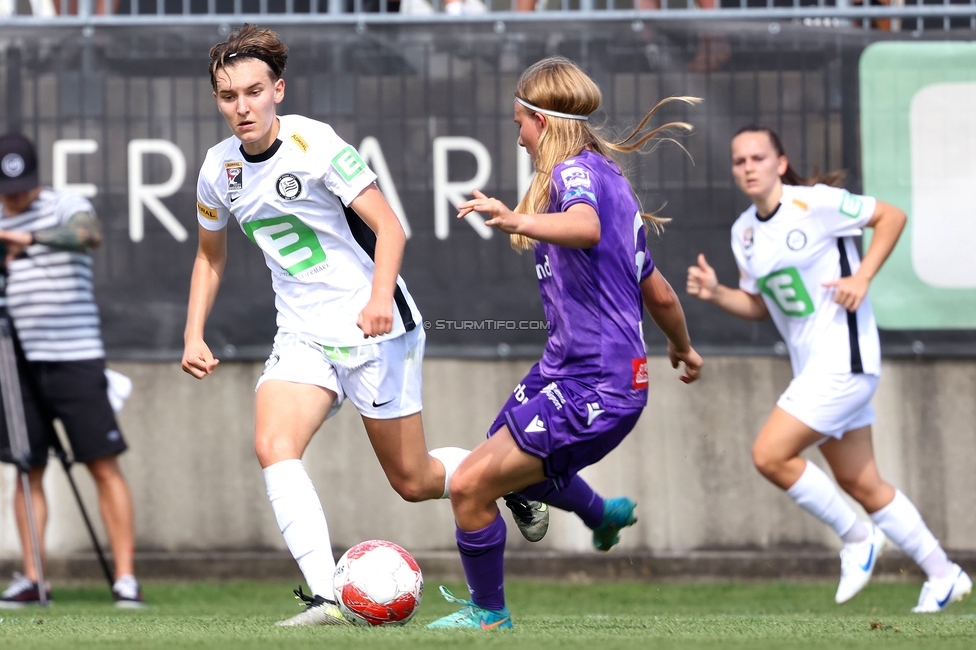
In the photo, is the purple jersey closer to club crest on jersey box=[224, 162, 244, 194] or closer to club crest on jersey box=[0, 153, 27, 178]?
club crest on jersey box=[224, 162, 244, 194]

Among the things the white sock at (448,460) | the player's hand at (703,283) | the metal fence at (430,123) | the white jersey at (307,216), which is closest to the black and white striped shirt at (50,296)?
the metal fence at (430,123)

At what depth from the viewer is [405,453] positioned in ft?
14.8

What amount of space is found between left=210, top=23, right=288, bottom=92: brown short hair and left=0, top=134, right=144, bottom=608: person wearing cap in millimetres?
2272

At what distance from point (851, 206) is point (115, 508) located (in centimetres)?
392

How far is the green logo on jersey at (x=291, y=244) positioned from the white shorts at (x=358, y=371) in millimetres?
256

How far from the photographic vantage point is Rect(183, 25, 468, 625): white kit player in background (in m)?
4.12

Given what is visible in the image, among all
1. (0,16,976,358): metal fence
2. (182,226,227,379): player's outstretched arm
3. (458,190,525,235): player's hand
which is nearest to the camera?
(458,190,525,235): player's hand

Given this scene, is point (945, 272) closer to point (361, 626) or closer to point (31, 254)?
point (361, 626)

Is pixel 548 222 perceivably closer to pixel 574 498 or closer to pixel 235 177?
pixel 235 177

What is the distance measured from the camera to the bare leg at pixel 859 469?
579cm

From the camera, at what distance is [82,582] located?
7020 mm

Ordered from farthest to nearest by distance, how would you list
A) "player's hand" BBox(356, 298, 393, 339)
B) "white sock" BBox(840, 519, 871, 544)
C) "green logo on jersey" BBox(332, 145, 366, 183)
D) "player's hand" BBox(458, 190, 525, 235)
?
"white sock" BBox(840, 519, 871, 544) < "green logo on jersey" BBox(332, 145, 366, 183) < "player's hand" BBox(356, 298, 393, 339) < "player's hand" BBox(458, 190, 525, 235)

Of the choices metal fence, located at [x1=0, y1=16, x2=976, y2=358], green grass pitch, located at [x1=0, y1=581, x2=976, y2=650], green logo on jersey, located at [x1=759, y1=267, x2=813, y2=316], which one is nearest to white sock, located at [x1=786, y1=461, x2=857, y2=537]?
green grass pitch, located at [x1=0, y1=581, x2=976, y2=650]

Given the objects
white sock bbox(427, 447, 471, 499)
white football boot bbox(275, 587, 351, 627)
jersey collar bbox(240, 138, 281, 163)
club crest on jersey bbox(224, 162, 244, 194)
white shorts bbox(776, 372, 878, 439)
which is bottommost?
white football boot bbox(275, 587, 351, 627)
